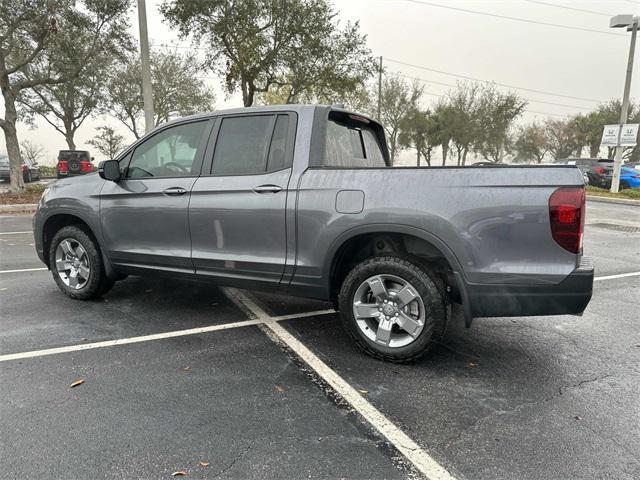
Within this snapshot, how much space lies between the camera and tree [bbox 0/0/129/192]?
1303cm

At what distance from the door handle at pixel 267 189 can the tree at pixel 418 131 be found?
3695cm

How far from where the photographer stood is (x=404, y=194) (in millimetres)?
3066

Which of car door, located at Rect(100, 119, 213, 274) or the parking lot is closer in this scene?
the parking lot

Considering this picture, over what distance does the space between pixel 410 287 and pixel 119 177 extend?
2908 mm

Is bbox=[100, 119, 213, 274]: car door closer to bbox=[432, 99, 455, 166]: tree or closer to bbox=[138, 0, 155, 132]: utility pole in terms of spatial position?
bbox=[138, 0, 155, 132]: utility pole

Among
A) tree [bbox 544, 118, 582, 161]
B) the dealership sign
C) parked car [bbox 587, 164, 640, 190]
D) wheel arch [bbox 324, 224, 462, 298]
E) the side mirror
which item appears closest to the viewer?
wheel arch [bbox 324, 224, 462, 298]

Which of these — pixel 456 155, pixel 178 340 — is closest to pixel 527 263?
pixel 178 340

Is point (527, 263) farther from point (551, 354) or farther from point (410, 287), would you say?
point (551, 354)

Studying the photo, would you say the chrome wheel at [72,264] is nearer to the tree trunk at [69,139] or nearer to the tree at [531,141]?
the tree trunk at [69,139]

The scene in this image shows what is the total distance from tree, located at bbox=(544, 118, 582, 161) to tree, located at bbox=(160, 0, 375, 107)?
40992mm

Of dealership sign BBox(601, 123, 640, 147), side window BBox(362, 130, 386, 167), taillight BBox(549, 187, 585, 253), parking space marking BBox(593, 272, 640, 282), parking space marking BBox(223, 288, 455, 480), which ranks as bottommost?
parking space marking BBox(593, 272, 640, 282)

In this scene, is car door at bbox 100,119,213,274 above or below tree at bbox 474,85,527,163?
below

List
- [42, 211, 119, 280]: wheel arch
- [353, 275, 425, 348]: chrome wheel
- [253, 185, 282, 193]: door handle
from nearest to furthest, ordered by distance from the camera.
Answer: [353, 275, 425, 348]: chrome wheel → [253, 185, 282, 193]: door handle → [42, 211, 119, 280]: wheel arch

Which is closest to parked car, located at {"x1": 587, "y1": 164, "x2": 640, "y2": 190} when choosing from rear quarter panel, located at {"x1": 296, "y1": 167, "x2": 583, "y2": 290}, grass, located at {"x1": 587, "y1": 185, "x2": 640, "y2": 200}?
grass, located at {"x1": 587, "y1": 185, "x2": 640, "y2": 200}
